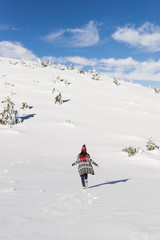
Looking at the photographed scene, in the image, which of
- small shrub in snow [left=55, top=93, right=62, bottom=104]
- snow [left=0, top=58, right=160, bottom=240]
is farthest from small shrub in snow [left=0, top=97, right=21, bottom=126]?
small shrub in snow [left=55, top=93, right=62, bottom=104]

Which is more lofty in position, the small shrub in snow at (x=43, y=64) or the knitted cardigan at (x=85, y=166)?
the small shrub in snow at (x=43, y=64)

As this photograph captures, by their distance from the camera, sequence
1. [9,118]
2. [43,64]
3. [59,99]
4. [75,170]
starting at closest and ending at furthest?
[75,170]
[9,118]
[59,99]
[43,64]

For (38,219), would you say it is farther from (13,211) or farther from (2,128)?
(2,128)

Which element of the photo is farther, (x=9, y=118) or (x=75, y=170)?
(x=9, y=118)

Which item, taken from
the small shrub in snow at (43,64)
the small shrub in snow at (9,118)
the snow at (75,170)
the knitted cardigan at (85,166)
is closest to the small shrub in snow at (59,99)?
the snow at (75,170)

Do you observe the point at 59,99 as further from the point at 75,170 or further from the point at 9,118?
the point at 75,170

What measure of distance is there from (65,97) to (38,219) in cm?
2501

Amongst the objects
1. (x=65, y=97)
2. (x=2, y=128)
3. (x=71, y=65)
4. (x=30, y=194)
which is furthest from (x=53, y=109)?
(x=71, y=65)

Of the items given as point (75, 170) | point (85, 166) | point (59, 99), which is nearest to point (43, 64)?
point (59, 99)

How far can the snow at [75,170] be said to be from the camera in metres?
3.83

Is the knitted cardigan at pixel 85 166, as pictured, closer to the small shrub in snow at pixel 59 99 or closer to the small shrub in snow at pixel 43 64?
the small shrub in snow at pixel 59 99

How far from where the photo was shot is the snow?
3.83 meters

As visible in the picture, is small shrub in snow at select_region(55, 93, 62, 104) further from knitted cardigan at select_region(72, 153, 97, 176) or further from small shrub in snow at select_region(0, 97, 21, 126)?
knitted cardigan at select_region(72, 153, 97, 176)

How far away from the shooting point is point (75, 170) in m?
10.8
